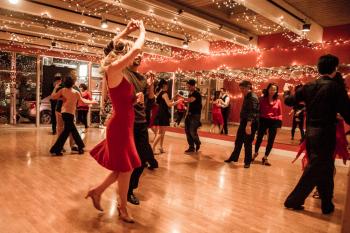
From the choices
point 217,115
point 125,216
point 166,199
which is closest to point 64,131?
point 166,199

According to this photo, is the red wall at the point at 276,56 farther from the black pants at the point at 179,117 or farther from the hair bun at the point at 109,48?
the hair bun at the point at 109,48

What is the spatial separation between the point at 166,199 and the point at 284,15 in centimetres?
484

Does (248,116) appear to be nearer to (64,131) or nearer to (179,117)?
(64,131)

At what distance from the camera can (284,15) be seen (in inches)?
258

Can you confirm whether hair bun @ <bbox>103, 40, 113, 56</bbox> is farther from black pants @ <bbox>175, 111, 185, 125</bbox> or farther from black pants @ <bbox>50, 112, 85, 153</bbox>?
black pants @ <bbox>175, 111, 185, 125</bbox>

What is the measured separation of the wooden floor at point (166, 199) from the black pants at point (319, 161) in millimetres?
329

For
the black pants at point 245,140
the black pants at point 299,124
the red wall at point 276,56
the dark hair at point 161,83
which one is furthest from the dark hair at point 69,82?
the black pants at point 299,124

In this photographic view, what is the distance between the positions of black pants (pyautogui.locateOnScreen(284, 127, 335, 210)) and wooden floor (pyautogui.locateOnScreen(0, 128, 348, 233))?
1.08 feet

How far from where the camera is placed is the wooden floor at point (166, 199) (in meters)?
2.90

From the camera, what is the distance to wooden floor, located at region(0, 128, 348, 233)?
9.52 feet

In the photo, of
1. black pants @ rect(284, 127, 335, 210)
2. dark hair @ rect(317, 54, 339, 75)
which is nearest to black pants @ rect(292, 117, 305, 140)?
black pants @ rect(284, 127, 335, 210)

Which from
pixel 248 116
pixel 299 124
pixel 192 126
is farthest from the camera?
pixel 299 124

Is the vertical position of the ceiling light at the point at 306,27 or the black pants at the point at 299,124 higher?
the ceiling light at the point at 306,27

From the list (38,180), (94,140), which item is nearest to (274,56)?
(94,140)
